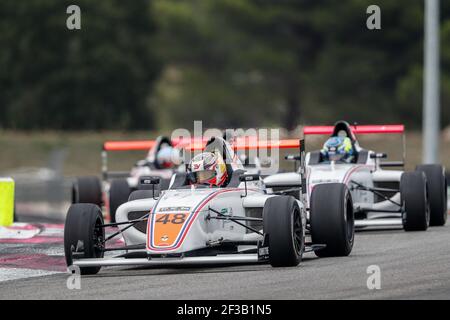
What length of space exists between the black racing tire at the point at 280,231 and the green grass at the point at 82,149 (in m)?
31.3

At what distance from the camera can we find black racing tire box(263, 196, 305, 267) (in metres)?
12.9

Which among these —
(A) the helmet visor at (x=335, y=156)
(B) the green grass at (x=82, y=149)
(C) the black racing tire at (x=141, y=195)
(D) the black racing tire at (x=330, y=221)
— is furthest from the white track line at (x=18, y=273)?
(B) the green grass at (x=82, y=149)

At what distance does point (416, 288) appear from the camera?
36.6 feet

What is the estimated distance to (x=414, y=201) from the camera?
17.9 meters

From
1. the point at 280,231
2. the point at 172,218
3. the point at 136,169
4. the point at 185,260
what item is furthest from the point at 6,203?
the point at 280,231

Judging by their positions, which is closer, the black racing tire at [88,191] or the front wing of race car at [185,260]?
the front wing of race car at [185,260]

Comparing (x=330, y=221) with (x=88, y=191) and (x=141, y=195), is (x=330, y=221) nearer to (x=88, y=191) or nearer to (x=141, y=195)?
(x=141, y=195)

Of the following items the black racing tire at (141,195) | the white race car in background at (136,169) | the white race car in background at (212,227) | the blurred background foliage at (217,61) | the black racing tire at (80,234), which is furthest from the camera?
the blurred background foliage at (217,61)

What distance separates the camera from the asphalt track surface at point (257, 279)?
11031 millimetres

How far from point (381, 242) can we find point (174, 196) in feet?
13.6

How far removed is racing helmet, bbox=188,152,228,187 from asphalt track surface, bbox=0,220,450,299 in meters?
1.09

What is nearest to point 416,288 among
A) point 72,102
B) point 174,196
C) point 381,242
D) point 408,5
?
point 174,196

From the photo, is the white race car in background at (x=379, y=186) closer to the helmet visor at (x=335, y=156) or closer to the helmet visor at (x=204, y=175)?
the helmet visor at (x=335, y=156)

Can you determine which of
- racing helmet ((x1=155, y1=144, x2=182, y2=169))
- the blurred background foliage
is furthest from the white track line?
the blurred background foliage
